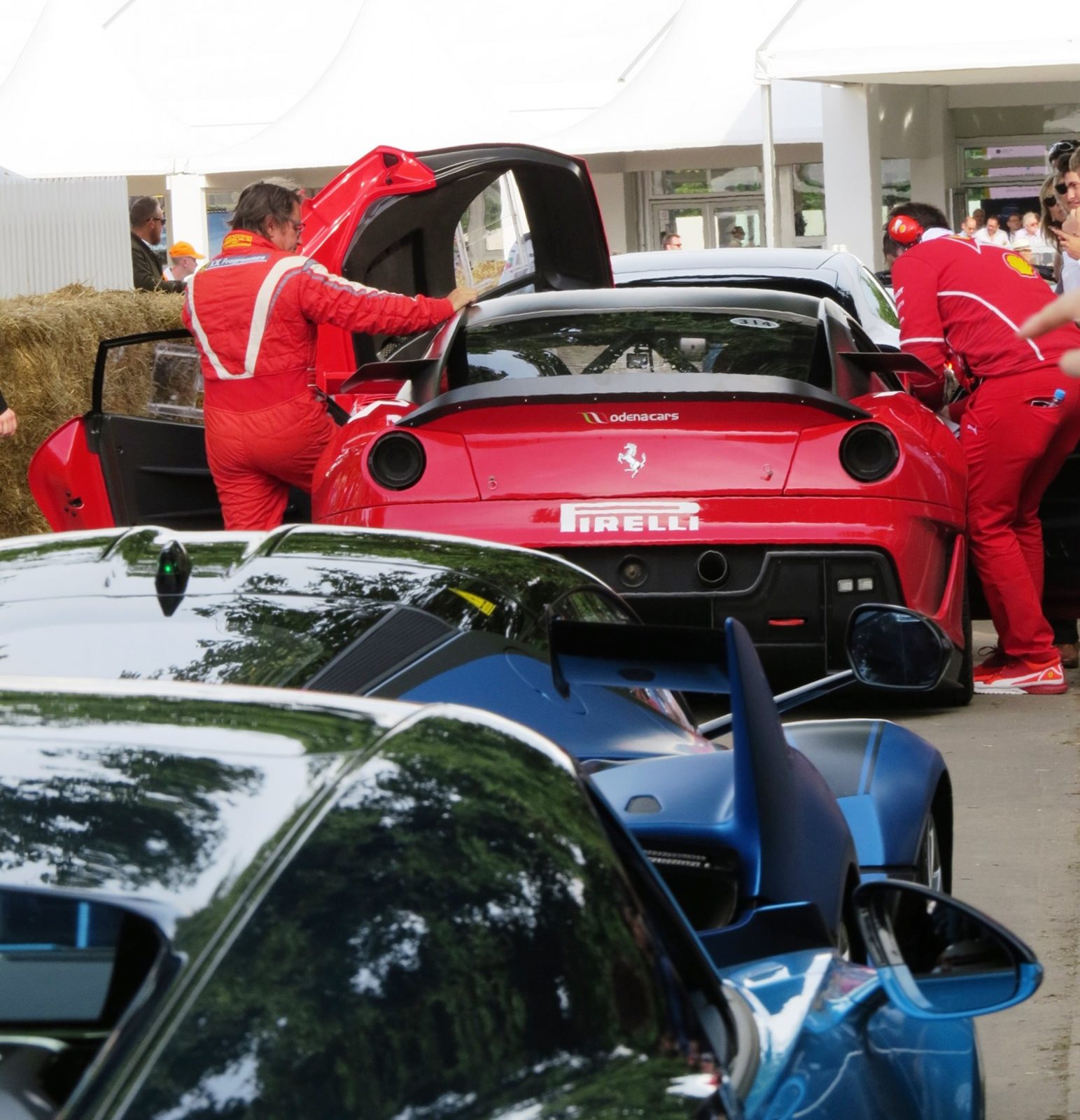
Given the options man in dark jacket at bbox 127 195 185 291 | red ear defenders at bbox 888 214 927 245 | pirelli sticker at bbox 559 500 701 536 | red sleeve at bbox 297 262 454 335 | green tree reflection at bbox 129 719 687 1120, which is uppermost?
man in dark jacket at bbox 127 195 185 291

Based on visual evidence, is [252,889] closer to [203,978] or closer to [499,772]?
[203,978]

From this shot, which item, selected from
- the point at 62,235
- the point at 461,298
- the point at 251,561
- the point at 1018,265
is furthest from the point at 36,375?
the point at 251,561

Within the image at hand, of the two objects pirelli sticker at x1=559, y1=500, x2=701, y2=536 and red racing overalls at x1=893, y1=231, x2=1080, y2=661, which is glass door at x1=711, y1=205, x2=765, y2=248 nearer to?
red racing overalls at x1=893, y1=231, x2=1080, y2=661

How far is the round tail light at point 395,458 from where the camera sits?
584 centimetres

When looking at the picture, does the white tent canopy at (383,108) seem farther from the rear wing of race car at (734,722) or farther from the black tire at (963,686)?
the rear wing of race car at (734,722)

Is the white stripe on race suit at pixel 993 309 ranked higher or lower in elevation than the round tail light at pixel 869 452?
higher

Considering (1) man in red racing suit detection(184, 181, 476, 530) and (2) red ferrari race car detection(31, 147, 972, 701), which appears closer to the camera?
(2) red ferrari race car detection(31, 147, 972, 701)

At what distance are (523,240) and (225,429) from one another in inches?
99.2

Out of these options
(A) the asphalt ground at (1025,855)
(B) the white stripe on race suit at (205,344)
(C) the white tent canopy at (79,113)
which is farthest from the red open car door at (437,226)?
(C) the white tent canopy at (79,113)

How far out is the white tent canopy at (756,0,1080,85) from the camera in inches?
731

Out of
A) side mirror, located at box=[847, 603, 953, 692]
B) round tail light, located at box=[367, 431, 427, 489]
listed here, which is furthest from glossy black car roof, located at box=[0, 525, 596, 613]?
round tail light, located at box=[367, 431, 427, 489]

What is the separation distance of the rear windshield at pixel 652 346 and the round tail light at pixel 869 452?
1.37 ft

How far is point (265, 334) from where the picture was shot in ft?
23.5

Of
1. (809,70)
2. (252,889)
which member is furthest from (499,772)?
(809,70)
